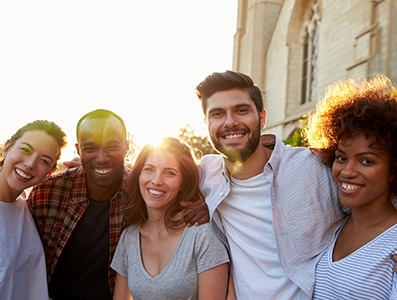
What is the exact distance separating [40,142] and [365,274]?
2468 mm

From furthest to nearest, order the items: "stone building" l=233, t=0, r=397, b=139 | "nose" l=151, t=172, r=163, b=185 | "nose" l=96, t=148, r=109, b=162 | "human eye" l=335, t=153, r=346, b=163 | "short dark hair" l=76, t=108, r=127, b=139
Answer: "stone building" l=233, t=0, r=397, b=139, "short dark hair" l=76, t=108, r=127, b=139, "nose" l=96, t=148, r=109, b=162, "nose" l=151, t=172, r=163, b=185, "human eye" l=335, t=153, r=346, b=163

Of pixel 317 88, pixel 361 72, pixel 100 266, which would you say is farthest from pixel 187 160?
pixel 317 88

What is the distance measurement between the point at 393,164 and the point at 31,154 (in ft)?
8.26

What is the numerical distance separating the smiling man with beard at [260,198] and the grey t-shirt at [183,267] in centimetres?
16

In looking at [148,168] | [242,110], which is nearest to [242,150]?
[242,110]

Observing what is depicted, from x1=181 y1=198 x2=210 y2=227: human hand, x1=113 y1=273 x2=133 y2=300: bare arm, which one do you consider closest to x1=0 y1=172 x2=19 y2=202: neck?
A: x1=113 y1=273 x2=133 y2=300: bare arm

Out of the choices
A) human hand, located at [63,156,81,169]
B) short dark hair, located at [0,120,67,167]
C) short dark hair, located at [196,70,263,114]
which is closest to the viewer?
short dark hair, located at [196,70,263,114]

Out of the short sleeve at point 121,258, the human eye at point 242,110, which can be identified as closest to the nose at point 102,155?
the short sleeve at point 121,258

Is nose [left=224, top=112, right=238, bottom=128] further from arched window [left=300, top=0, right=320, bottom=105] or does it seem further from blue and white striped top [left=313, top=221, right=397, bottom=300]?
arched window [left=300, top=0, right=320, bottom=105]

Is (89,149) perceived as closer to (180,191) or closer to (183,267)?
(180,191)

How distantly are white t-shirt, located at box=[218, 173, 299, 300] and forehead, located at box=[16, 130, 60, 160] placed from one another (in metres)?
1.36

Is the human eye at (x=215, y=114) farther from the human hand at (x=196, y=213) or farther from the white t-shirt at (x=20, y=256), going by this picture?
the white t-shirt at (x=20, y=256)

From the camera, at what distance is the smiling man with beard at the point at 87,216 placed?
397 centimetres

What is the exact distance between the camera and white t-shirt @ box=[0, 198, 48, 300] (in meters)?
3.52
